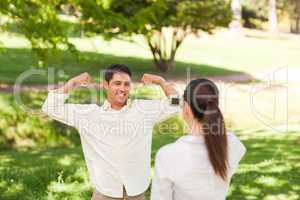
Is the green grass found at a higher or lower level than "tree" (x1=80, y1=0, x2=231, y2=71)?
lower

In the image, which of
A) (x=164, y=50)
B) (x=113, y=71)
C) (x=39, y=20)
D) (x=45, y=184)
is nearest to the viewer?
(x=113, y=71)

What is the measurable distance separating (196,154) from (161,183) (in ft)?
0.89

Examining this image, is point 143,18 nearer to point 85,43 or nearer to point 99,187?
point 99,187

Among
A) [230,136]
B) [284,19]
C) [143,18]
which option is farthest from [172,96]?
[284,19]

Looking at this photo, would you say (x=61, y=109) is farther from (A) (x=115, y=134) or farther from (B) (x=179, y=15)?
(B) (x=179, y=15)

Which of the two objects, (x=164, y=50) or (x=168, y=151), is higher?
(x=164, y=50)

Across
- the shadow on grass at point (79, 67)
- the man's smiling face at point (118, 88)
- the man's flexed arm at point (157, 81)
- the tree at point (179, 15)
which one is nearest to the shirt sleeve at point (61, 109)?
the man's smiling face at point (118, 88)

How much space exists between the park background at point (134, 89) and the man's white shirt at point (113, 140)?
3.68 meters

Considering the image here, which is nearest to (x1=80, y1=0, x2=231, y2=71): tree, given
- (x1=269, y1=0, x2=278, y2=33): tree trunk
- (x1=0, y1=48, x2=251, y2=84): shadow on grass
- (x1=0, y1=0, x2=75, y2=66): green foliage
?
(x1=0, y1=48, x2=251, y2=84): shadow on grass

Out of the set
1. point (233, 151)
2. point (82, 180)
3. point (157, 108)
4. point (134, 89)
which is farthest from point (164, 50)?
point (233, 151)

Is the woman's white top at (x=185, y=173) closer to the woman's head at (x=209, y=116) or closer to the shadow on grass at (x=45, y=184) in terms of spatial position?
the woman's head at (x=209, y=116)

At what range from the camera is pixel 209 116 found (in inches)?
128

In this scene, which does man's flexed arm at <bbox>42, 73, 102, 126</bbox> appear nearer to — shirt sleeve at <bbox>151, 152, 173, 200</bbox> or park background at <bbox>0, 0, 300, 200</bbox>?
shirt sleeve at <bbox>151, 152, 173, 200</bbox>

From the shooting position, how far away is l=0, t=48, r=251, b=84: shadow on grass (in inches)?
904
